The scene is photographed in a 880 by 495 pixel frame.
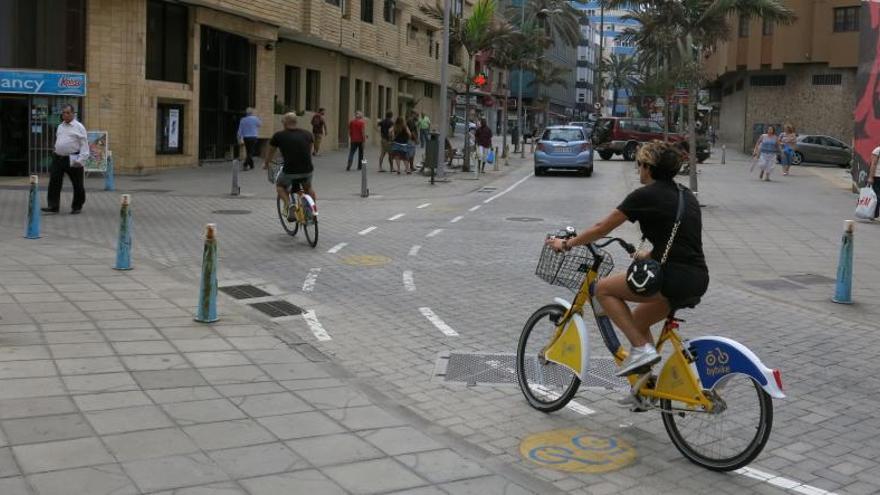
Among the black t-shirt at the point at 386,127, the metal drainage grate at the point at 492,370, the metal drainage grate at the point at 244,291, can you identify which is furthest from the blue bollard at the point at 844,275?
the black t-shirt at the point at 386,127

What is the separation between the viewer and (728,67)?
55.1 metres

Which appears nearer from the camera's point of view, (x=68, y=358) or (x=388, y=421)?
(x=388, y=421)

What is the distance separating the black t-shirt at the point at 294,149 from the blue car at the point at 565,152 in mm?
17450

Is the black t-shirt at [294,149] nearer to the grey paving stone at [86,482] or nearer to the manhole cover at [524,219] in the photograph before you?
the manhole cover at [524,219]

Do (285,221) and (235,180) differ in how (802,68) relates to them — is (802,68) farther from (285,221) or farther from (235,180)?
(285,221)

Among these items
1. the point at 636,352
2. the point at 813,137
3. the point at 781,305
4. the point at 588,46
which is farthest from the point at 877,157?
the point at 588,46

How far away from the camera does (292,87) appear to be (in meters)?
38.8

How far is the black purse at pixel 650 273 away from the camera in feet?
16.5

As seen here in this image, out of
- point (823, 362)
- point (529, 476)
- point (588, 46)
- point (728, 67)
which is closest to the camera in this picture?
point (529, 476)

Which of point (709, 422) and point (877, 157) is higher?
point (877, 157)

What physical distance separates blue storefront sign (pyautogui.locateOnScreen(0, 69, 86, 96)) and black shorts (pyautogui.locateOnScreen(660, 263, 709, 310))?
21524 mm

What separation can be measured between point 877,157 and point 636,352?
14492 mm

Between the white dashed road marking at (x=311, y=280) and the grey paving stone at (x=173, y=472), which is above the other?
the white dashed road marking at (x=311, y=280)

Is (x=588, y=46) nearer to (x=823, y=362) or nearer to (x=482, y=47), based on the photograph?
(x=482, y=47)
